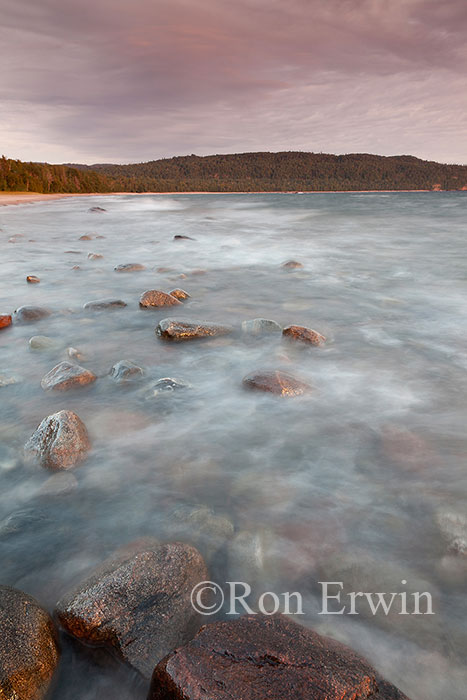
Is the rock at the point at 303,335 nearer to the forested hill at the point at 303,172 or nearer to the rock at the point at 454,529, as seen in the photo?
the rock at the point at 454,529

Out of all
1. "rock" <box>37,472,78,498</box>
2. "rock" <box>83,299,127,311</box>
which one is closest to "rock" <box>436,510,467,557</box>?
"rock" <box>37,472,78,498</box>

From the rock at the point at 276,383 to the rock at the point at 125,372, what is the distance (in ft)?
3.62

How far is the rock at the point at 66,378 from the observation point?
3959 millimetres

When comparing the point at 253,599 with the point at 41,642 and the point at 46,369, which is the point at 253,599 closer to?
the point at 41,642

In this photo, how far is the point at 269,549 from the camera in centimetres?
227

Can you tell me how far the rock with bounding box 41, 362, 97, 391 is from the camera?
3959 millimetres

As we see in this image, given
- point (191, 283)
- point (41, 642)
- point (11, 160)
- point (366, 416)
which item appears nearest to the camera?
point (41, 642)

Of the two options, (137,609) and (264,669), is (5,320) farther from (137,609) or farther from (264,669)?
(264,669)

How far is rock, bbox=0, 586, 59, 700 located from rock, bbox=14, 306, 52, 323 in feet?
16.1

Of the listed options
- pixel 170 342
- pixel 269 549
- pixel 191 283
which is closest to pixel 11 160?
pixel 191 283

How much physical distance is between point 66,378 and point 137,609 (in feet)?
8.66

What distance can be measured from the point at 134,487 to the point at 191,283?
6.24 metres

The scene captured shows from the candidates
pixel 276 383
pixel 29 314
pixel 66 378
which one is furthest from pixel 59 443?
pixel 29 314

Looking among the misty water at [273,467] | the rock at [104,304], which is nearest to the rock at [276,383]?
the misty water at [273,467]
